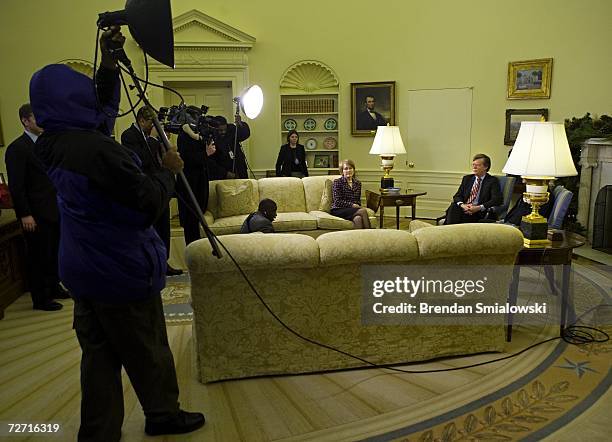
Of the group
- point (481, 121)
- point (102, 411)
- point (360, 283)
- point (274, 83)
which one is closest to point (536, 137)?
point (360, 283)

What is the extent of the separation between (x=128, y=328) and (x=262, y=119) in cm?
571

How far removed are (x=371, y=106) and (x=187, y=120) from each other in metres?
3.43

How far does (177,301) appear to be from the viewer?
396cm

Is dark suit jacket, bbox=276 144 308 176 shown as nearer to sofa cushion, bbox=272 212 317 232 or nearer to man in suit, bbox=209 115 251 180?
man in suit, bbox=209 115 251 180

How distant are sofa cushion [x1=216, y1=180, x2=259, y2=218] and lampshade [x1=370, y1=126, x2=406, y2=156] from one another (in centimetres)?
169

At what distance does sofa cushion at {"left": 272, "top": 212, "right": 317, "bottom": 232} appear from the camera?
5070 millimetres

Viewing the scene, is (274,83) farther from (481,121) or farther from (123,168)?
(123,168)

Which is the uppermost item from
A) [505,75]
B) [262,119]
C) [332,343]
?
[505,75]

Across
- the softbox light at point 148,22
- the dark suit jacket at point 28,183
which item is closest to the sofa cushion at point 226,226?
the dark suit jacket at point 28,183

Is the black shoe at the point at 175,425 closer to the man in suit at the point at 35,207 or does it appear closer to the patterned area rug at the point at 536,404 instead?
the patterned area rug at the point at 536,404

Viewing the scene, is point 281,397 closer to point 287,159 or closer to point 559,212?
point 559,212

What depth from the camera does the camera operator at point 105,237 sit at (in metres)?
1.71

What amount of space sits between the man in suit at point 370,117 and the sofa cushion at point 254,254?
4951 millimetres

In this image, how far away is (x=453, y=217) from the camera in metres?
5.09
